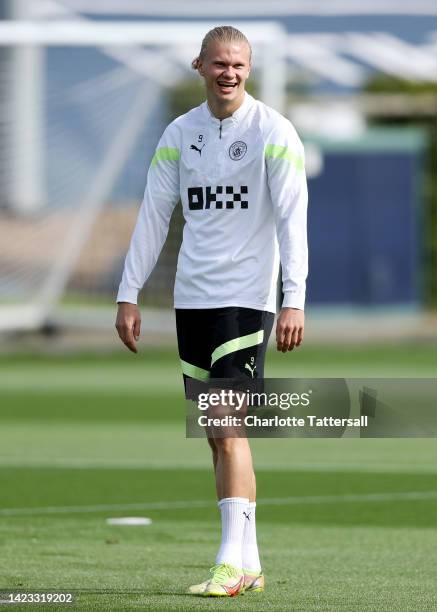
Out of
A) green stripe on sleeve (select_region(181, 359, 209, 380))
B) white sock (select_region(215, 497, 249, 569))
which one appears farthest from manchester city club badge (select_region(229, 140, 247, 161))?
white sock (select_region(215, 497, 249, 569))

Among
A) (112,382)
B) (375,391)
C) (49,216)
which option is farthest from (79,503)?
(49,216)

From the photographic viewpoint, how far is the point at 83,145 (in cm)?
2633

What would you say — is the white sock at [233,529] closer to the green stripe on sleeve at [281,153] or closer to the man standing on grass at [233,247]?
the man standing on grass at [233,247]

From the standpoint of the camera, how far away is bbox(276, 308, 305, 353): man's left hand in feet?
22.0

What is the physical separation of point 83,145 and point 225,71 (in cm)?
1968

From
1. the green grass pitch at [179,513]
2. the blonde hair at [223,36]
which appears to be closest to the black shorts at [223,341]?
the green grass pitch at [179,513]

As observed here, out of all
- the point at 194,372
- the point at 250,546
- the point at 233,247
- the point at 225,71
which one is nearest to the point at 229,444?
the point at 194,372

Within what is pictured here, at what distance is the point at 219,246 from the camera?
22.6 feet

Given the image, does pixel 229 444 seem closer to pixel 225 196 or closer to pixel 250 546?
pixel 250 546

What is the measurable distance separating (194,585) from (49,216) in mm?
18981

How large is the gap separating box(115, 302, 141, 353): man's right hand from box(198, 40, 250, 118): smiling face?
907 millimetres

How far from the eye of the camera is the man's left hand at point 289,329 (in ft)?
22.0

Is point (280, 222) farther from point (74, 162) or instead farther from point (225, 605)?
point (74, 162)

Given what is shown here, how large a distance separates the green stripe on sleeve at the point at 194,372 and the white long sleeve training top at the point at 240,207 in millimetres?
249
